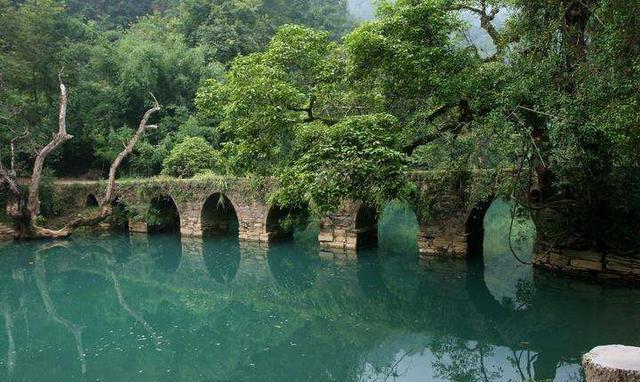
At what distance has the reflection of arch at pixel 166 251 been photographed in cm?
1389

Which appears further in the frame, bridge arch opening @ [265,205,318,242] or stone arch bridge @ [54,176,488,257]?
bridge arch opening @ [265,205,318,242]

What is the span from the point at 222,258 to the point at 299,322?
6.28 m

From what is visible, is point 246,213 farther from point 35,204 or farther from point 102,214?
point 35,204

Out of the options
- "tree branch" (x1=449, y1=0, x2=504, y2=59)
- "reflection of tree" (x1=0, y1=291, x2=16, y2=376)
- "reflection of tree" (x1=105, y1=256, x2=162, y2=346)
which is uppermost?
"tree branch" (x1=449, y1=0, x2=504, y2=59)

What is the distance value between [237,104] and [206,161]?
→ 9.32 meters

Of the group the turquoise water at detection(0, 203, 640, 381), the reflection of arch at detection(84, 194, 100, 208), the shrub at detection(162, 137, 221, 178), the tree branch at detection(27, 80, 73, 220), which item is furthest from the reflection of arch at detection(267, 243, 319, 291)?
the reflection of arch at detection(84, 194, 100, 208)

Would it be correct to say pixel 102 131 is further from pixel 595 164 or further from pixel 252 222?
pixel 595 164

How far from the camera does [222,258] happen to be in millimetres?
14453

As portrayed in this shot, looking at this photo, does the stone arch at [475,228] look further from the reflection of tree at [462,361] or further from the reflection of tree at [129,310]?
the reflection of tree at [129,310]

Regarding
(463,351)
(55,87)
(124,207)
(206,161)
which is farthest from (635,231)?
(55,87)

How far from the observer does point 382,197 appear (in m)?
9.02

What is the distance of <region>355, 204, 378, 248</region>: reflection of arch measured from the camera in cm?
1418

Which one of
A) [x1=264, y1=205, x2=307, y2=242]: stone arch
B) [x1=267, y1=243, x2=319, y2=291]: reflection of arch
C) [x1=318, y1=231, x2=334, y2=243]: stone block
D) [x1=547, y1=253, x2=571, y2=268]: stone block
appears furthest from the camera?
[x1=264, y1=205, x2=307, y2=242]: stone arch

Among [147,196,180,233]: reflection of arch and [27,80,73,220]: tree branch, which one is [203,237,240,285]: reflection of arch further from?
[27,80,73,220]: tree branch
